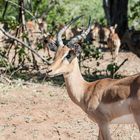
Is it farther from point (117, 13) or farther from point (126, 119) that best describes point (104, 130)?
point (117, 13)

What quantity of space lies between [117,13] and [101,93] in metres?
10.5

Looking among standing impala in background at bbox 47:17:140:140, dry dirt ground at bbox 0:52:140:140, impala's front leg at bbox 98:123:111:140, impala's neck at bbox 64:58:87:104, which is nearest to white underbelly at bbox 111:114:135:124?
standing impala in background at bbox 47:17:140:140

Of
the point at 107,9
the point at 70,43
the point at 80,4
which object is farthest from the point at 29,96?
the point at 80,4

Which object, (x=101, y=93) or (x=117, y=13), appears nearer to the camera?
(x=101, y=93)

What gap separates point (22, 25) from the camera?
9609 millimetres

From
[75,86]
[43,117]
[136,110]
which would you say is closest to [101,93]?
[75,86]

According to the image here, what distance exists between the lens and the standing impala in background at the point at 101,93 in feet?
16.9

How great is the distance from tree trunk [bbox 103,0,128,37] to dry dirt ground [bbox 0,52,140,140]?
6.55 meters

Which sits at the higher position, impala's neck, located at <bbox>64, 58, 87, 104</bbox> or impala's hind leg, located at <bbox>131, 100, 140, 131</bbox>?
impala's neck, located at <bbox>64, 58, 87, 104</bbox>

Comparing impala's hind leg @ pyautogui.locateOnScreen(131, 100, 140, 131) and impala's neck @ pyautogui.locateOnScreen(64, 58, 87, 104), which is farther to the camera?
impala's neck @ pyautogui.locateOnScreen(64, 58, 87, 104)

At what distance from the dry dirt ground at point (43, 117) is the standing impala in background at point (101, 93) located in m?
1.09

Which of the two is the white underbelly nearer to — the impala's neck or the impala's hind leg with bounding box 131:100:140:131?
the impala's hind leg with bounding box 131:100:140:131

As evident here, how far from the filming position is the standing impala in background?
515 centimetres

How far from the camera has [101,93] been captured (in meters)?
5.38
